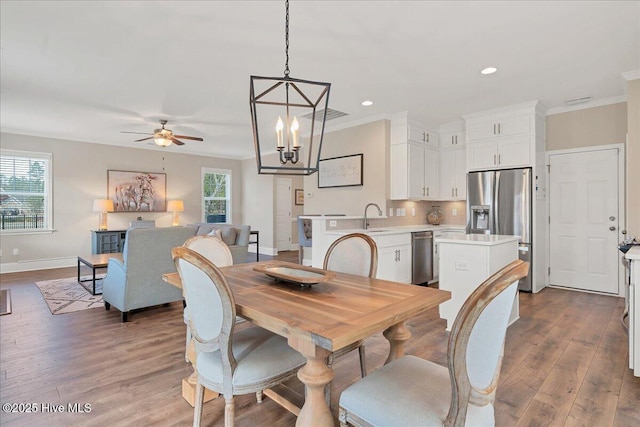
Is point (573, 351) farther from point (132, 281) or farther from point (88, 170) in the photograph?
point (88, 170)

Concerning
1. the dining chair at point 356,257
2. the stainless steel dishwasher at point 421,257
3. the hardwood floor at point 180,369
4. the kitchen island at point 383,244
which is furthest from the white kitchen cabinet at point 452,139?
the dining chair at point 356,257

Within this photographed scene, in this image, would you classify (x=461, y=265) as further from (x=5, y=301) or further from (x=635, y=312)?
(x=5, y=301)

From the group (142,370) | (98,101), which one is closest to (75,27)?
(98,101)

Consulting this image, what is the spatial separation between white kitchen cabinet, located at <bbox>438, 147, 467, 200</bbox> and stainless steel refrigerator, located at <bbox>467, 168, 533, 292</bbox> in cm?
45

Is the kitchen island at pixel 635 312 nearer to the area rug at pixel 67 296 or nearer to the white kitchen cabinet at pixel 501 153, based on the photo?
the white kitchen cabinet at pixel 501 153

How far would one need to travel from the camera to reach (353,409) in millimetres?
1281

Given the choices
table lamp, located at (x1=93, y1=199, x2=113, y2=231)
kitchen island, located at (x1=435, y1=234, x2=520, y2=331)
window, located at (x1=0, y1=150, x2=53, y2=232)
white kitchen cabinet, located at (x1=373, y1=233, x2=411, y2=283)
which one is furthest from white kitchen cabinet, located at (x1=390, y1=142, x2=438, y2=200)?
window, located at (x1=0, y1=150, x2=53, y2=232)

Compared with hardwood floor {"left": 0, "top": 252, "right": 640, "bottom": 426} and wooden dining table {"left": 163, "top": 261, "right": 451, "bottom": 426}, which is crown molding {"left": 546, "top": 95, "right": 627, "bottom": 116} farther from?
wooden dining table {"left": 163, "top": 261, "right": 451, "bottom": 426}

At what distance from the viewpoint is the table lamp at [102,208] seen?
21.5 feet

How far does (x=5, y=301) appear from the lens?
413 cm

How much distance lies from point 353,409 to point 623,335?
3.20m

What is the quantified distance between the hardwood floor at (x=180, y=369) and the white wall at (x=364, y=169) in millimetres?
2220

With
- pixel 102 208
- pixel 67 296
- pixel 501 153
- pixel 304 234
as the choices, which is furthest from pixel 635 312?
pixel 102 208

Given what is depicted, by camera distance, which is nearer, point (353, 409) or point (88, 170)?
point (353, 409)
